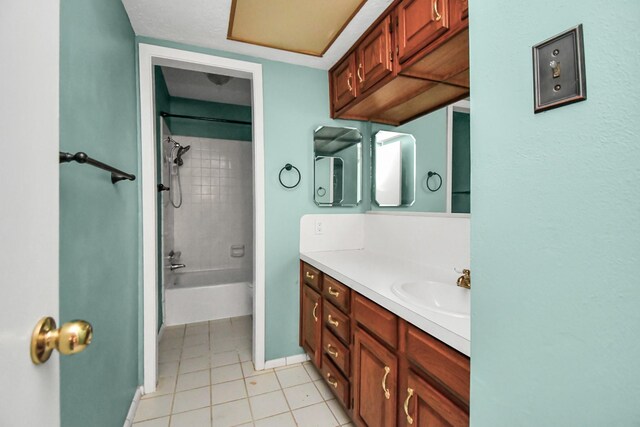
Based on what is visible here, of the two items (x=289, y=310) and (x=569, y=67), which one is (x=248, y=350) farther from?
(x=569, y=67)

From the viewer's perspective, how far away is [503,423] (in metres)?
0.55

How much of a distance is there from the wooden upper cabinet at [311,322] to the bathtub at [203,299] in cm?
103

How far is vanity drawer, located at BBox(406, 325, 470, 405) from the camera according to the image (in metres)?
0.79

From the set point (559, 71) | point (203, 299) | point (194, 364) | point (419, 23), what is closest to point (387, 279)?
point (559, 71)

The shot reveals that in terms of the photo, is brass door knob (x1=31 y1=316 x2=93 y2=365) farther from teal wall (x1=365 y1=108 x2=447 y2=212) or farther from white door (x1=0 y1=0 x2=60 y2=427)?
teal wall (x1=365 y1=108 x2=447 y2=212)

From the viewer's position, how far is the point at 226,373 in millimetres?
2020

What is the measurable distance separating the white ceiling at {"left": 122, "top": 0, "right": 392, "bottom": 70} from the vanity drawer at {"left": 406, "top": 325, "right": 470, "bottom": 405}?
1.57 m

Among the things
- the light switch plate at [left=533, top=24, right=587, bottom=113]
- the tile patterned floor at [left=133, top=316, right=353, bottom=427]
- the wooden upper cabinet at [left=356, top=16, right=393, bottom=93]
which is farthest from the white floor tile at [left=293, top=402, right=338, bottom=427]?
the wooden upper cabinet at [left=356, top=16, right=393, bottom=93]

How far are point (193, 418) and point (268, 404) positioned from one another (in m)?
0.41

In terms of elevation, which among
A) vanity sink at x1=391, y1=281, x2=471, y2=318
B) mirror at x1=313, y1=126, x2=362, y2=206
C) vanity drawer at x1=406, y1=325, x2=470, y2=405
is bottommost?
vanity drawer at x1=406, y1=325, x2=470, y2=405

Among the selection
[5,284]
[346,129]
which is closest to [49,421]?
[5,284]

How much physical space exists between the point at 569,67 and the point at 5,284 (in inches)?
32.5

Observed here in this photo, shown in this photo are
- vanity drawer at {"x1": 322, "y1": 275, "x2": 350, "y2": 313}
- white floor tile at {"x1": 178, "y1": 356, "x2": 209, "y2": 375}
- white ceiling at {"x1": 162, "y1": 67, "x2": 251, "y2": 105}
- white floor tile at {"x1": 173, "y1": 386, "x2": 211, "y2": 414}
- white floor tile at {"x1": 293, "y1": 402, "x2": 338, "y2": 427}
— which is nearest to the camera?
vanity drawer at {"x1": 322, "y1": 275, "x2": 350, "y2": 313}

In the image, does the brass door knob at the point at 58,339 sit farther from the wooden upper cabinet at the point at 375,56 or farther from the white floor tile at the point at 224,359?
the white floor tile at the point at 224,359
